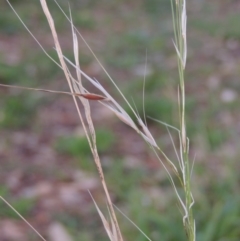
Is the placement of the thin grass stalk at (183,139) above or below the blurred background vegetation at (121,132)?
above

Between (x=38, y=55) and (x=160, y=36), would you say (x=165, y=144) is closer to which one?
(x=38, y=55)

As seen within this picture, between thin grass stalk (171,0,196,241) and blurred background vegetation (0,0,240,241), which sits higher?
thin grass stalk (171,0,196,241)

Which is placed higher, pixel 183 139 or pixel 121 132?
pixel 183 139

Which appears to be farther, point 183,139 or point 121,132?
point 121,132

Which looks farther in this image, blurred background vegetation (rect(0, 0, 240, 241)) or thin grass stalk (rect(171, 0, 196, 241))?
blurred background vegetation (rect(0, 0, 240, 241))

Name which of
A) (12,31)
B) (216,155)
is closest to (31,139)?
(216,155)

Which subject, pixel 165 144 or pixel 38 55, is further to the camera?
pixel 38 55

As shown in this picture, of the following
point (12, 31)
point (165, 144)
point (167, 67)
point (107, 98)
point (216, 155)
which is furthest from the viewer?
point (12, 31)

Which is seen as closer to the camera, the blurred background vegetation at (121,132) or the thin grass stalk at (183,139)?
the thin grass stalk at (183,139)
